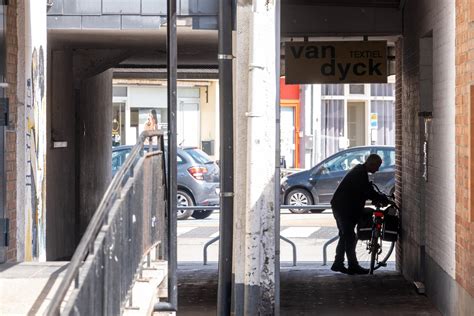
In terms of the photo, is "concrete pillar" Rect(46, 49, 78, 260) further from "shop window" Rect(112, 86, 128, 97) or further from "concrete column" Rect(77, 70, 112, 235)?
"shop window" Rect(112, 86, 128, 97)

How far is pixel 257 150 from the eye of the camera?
9.03 metres

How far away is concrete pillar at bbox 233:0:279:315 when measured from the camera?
9031 mm

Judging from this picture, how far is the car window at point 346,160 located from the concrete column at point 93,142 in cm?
802

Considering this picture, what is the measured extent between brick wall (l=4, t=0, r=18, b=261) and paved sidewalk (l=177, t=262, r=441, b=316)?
3.08m

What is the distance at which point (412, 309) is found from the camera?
12281 millimetres

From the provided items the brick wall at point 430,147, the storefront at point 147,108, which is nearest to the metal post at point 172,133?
the brick wall at point 430,147

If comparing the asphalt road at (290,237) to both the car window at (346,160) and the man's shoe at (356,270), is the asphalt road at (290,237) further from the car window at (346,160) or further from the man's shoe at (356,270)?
the man's shoe at (356,270)

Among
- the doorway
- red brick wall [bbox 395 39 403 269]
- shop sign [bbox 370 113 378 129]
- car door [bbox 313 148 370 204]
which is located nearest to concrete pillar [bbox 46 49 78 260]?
red brick wall [bbox 395 39 403 269]

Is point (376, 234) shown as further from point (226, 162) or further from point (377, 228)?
point (226, 162)

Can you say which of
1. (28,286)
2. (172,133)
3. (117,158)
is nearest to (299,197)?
(117,158)

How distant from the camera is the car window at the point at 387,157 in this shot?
85.3ft

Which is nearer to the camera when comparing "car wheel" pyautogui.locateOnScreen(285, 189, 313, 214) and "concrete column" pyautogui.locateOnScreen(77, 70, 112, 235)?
"concrete column" pyautogui.locateOnScreen(77, 70, 112, 235)

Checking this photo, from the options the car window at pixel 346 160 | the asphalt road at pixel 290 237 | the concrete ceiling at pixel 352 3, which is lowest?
the asphalt road at pixel 290 237

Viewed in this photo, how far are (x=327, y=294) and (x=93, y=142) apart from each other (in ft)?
20.4
